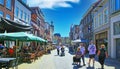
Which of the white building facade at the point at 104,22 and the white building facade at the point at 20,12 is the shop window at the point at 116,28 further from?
the white building facade at the point at 20,12

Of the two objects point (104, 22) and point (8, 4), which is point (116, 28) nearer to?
point (104, 22)

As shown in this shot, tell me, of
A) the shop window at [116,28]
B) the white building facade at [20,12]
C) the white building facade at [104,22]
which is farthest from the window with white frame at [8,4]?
the shop window at [116,28]

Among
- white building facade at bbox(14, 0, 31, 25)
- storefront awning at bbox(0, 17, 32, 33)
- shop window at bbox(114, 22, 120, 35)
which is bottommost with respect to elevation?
storefront awning at bbox(0, 17, 32, 33)

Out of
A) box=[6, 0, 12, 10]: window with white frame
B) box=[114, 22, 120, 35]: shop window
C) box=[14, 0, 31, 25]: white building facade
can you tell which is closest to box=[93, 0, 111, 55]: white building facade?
box=[114, 22, 120, 35]: shop window

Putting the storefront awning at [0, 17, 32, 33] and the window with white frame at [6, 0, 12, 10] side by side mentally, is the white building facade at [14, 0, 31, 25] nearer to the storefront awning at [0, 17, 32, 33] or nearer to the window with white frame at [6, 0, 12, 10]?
the window with white frame at [6, 0, 12, 10]

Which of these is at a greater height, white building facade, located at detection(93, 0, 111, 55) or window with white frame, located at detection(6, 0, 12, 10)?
window with white frame, located at detection(6, 0, 12, 10)

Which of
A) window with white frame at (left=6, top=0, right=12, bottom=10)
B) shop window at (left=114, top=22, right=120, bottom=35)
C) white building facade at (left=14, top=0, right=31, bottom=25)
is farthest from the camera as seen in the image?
white building facade at (left=14, top=0, right=31, bottom=25)

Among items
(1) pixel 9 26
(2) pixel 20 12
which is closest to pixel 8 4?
(2) pixel 20 12

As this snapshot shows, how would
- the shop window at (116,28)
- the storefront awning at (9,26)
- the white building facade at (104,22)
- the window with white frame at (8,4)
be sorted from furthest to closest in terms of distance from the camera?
the window with white frame at (8,4)
the white building facade at (104,22)
the shop window at (116,28)
the storefront awning at (9,26)

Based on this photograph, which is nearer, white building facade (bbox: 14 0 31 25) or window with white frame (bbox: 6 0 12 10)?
window with white frame (bbox: 6 0 12 10)

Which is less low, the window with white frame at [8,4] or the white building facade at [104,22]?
the window with white frame at [8,4]

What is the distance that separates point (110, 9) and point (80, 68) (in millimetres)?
14351

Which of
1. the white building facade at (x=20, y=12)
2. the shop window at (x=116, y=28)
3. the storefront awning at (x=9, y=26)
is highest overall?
the white building facade at (x=20, y=12)

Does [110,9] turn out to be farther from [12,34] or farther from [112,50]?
[12,34]
